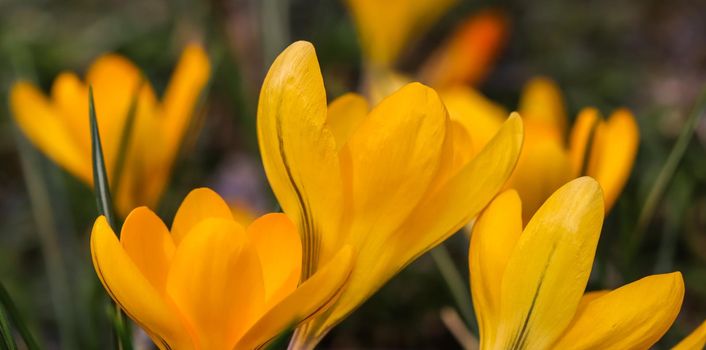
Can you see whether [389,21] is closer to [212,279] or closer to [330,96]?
[330,96]

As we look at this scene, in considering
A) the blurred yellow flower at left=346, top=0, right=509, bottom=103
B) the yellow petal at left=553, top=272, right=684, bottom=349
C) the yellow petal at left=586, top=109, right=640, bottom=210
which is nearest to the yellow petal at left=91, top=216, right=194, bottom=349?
the yellow petal at left=553, top=272, right=684, bottom=349

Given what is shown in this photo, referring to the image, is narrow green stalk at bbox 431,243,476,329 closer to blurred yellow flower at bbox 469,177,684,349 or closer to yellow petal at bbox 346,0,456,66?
blurred yellow flower at bbox 469,177,684,349

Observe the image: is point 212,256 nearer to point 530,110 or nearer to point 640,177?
point 530,110

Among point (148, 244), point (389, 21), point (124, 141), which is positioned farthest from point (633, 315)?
point (389, 21)

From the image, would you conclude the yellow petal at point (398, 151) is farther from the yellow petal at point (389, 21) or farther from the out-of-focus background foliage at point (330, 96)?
the yellow petal at point (389, 21)

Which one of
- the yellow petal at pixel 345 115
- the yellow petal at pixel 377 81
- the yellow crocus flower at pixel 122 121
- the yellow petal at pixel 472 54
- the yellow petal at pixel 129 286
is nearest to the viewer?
the yellow petal at pixel 129 286

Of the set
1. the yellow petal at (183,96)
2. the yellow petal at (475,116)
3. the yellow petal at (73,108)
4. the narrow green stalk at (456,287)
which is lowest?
the narrow green stalk at (456,287)

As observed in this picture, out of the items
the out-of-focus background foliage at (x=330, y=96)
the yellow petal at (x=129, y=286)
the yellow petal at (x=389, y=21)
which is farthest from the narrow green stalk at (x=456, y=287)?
the yellow petal at (x=389, y=21)
